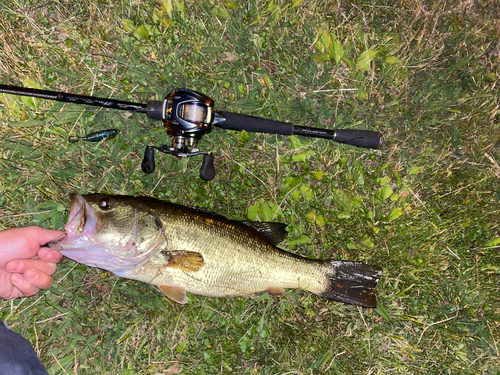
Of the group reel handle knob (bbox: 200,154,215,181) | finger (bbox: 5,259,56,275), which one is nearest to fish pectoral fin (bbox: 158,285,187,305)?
reel handle knob (bbox: 200,154,215,181)

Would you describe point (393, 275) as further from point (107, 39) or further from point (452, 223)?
point (107, 39)

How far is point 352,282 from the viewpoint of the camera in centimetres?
326

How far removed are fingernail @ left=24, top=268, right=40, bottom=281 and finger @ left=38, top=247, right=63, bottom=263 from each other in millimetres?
133

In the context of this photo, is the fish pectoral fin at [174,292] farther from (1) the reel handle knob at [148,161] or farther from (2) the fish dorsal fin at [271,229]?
(1) the reel handle knob at [148,161]

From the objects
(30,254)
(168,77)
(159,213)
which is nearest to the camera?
(159,213)

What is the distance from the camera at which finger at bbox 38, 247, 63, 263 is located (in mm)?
3074

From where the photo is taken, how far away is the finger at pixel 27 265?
3.04m

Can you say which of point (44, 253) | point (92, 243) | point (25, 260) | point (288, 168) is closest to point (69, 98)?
point (92, 243)

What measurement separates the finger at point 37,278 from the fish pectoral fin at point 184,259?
48.7 inches

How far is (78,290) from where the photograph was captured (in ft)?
11.0

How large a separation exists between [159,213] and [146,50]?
5.54ft

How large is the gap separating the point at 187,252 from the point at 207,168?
2.55ft

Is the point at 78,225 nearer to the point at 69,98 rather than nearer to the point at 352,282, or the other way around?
the point at 69,98

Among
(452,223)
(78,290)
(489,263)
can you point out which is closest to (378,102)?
(452,223)
